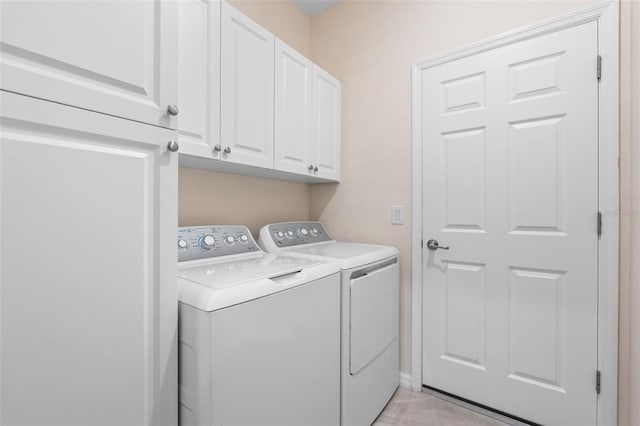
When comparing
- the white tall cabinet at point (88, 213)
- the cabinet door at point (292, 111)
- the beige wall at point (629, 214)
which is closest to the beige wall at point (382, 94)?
the cabinet door at point (292, 111)

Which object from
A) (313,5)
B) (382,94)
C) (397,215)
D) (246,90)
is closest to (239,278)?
(246,90)

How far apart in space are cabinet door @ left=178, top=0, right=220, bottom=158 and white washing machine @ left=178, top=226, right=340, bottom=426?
A: 450 millimetres

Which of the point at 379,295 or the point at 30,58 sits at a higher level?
the point at 30,58

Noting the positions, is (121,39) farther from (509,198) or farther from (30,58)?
(509,198)

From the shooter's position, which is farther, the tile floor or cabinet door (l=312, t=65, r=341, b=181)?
cabinet door (l=312, t=65, r=341, b=181)

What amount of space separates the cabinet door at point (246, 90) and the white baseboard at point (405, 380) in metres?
1.67

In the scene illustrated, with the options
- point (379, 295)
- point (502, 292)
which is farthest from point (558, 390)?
point (379, 295)

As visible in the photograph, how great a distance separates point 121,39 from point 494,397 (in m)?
2.38

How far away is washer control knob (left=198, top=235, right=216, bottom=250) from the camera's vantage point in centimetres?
146

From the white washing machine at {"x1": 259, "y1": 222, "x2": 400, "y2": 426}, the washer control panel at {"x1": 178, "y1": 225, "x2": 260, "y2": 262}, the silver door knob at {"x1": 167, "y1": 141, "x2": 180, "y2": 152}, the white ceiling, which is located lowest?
the white washing machine at {"x1": 259, "y1": 222, "x2": 400, "y2": 426}

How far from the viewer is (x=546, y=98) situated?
156 cm

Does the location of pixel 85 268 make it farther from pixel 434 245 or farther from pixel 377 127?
pixel 377 127

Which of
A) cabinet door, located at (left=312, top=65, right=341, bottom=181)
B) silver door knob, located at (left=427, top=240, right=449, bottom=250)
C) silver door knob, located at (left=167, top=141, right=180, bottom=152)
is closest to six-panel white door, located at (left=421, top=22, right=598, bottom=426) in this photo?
silver door knob, located at (left=427, top=240, right=449, bottom=250)

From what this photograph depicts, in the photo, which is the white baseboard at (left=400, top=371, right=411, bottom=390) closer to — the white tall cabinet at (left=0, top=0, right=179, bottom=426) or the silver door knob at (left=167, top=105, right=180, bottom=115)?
the white tall cabinet at (left=0, top=0, right=179, bottom=426)
